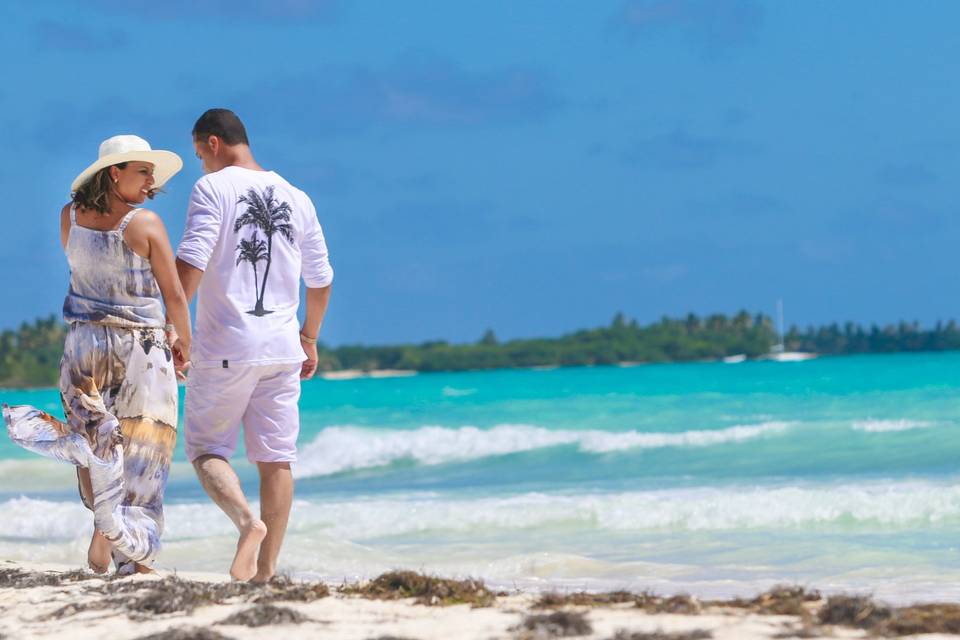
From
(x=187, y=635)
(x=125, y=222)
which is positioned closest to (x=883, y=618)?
(x=187, y=635)

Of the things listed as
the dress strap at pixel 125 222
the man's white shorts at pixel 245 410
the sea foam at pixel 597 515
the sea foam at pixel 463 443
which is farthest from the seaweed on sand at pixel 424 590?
the sea foam at pixel 463 443

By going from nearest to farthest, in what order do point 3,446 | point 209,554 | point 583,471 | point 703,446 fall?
1. point 209,554
2. point 583,471
3. point 703,446
4. point 3,446

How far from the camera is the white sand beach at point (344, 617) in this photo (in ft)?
12.6

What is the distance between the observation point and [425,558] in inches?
314

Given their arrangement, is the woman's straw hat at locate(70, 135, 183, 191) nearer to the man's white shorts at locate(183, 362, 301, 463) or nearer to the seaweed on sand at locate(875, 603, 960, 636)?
the man's white shorts at locate(183, 362, 301, 463)

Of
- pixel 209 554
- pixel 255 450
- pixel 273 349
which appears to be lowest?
pixel 209 554

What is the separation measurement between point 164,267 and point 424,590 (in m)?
1.50

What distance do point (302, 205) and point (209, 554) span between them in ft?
13.6

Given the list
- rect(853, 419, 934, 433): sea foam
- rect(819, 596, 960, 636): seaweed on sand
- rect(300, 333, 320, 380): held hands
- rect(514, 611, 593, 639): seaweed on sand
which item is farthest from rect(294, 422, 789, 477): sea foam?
rect(819, 596, 960, 636): seaweed on sand

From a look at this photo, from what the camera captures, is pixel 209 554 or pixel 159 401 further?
pixel 209 554

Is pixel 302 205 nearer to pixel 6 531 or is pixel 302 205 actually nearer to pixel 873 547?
pixel 873 547

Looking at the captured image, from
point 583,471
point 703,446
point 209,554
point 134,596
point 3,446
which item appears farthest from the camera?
point 3,446

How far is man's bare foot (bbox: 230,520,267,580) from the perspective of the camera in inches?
186

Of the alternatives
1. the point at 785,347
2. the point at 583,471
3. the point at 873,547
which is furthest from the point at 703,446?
the point at 785,347
